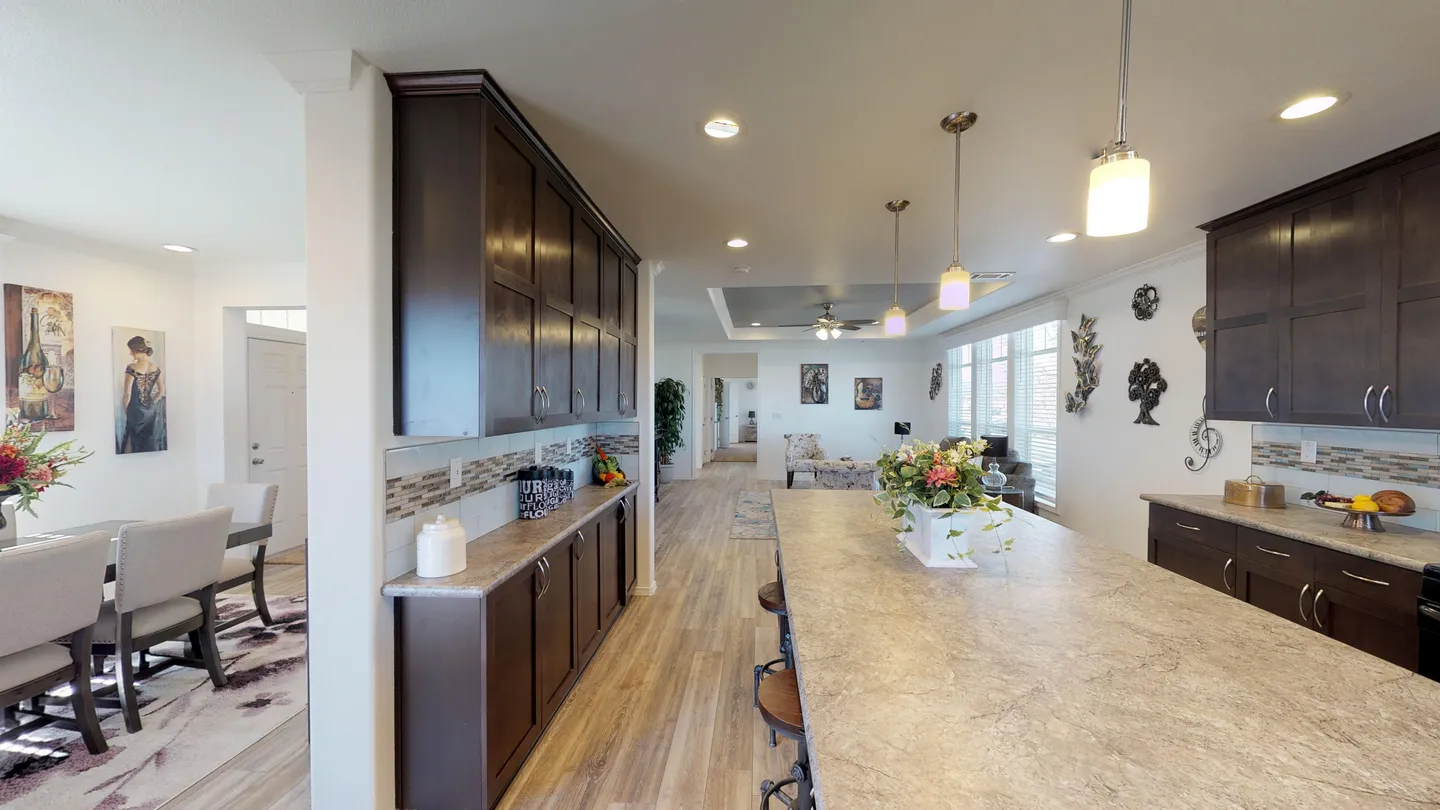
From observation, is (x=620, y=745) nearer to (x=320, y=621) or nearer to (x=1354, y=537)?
(x=320, y=621)

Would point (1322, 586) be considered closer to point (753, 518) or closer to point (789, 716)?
point (789, 716)

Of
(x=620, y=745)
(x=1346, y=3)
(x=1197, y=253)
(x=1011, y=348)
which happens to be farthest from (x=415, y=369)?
(x=1011, y=348)

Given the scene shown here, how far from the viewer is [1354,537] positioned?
90.8 inches

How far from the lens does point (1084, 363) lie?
488cm

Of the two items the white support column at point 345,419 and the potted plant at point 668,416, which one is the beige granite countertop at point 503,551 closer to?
the white support column at point 345,419

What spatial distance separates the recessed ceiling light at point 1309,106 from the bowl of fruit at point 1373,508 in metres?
1.74

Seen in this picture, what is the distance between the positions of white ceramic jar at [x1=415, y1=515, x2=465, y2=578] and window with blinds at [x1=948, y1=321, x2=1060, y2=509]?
552 cm

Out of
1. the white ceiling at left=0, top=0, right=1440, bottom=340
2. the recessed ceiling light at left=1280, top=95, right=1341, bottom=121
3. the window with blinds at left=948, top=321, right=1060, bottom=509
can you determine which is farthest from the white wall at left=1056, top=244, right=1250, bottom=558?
the recessed ceiling light at left=1280, top=95, right=1341, bottom=121

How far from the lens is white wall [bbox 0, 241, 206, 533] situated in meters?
3.45

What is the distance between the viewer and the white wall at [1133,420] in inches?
144

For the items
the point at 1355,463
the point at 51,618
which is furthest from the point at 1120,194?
the point at 51,618

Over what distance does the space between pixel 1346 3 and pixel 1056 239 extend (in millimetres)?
2129

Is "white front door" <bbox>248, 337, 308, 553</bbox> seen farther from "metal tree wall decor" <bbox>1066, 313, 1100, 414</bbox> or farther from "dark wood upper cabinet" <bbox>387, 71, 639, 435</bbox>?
"metal tree wall decor" <bbox>1066, 313, 1100, 414</bbox>

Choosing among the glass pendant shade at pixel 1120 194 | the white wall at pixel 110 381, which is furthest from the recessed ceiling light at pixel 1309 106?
the white wall at pixel 110 381
